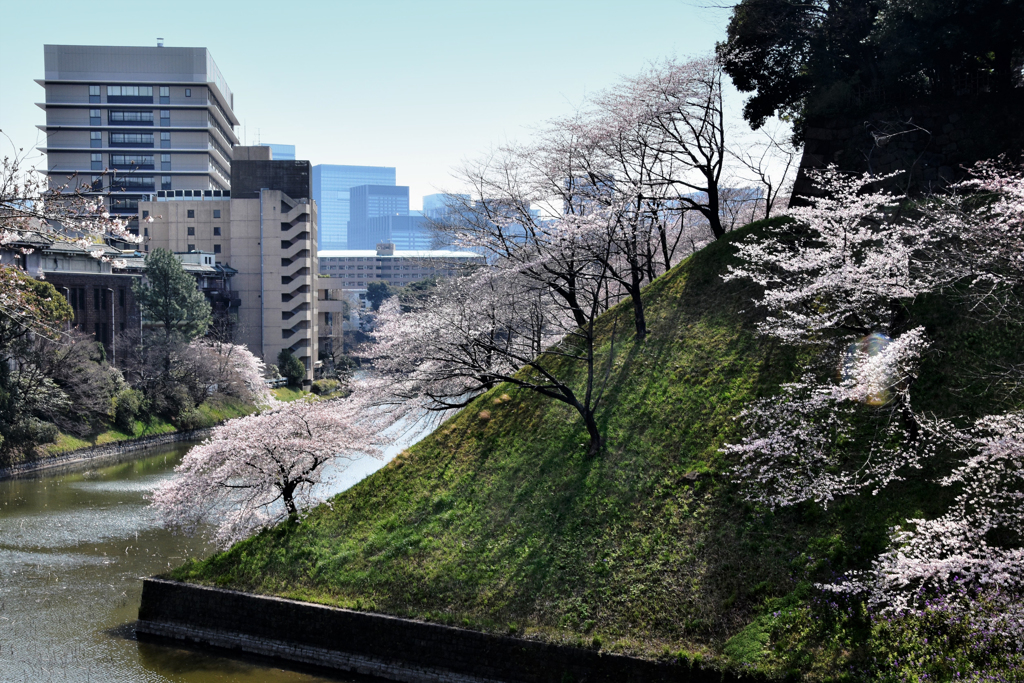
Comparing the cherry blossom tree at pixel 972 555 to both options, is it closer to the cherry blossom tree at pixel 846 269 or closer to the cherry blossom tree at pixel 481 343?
the cherry blossom tree at pixel 846 269

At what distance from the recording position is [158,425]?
134 ft

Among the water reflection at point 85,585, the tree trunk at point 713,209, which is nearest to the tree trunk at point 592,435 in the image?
the water reflection at point 85,585

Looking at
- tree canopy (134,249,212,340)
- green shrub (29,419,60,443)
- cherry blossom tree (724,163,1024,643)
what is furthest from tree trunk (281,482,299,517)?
tree canopy (134,249,212,340)

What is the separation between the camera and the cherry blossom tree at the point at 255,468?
1781 cm

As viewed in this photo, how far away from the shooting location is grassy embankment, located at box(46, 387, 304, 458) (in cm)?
3397

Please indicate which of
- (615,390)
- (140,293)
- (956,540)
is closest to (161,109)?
(140,293)

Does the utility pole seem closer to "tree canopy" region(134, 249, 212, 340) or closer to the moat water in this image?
"tree canopy" region(134, 249, 212, 340)

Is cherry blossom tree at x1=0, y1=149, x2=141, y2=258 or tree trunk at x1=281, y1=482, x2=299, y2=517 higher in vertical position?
cherry blossom tree at x1=0, y1=149, x2=141, y2=258

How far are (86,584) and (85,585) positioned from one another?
81mm

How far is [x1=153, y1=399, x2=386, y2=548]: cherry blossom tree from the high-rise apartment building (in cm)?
5886

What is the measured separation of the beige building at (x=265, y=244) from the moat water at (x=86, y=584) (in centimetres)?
2846

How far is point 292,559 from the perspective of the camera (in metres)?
16.0

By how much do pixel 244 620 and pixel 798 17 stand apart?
19256mm

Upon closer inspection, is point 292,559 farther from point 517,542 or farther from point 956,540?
point 956,540
